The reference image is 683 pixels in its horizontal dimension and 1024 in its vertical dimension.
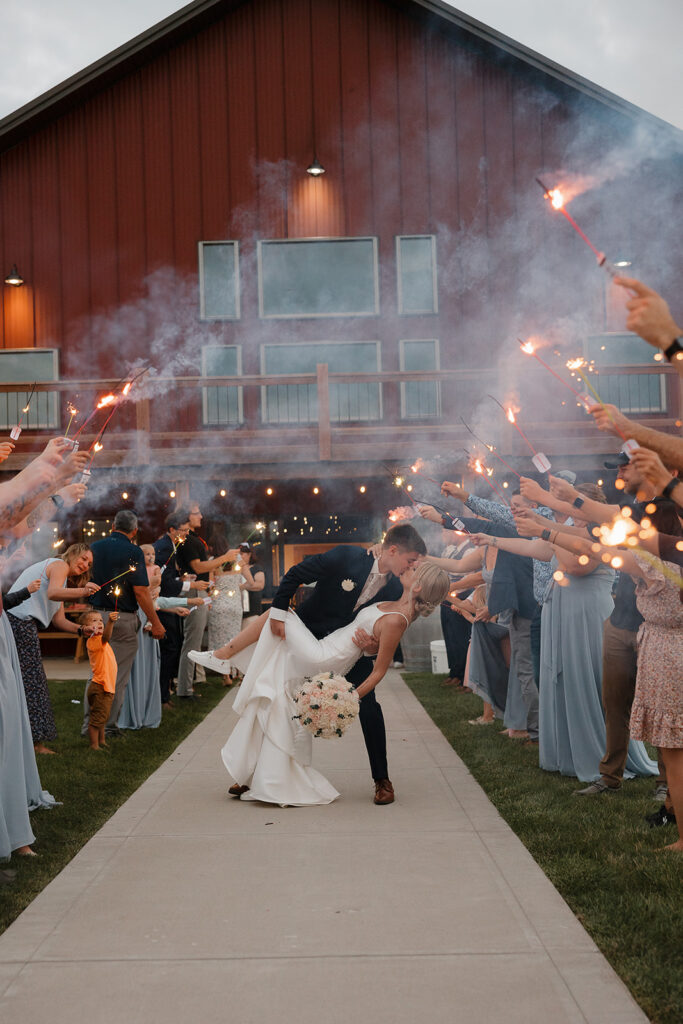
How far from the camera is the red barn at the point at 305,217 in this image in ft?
59.4

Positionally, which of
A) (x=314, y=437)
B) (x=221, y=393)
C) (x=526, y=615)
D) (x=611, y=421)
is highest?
(x=221, y=393)

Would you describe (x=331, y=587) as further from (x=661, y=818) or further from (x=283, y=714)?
(x=661, y=818)

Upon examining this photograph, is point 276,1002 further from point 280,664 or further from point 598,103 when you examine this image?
point 598,103

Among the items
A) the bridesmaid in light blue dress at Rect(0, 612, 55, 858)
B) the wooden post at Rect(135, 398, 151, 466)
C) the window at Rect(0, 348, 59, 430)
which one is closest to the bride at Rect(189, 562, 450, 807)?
the bridesmaid in light blue dress at Rect(0, 612, 55, 858)

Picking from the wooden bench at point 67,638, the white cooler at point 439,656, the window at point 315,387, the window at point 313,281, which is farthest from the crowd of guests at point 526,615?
the window at point 313,281

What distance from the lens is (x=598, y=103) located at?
1806cm

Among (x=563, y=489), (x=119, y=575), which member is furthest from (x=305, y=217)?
(x=563, y=489)

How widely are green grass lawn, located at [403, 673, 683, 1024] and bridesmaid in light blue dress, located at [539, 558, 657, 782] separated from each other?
197 millimetres

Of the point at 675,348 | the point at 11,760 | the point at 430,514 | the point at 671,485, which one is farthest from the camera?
the point at 430,514

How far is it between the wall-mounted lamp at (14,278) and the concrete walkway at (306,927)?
47.6ft

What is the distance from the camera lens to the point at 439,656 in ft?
45.2

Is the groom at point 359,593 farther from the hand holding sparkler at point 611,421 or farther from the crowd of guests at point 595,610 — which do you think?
the hand holding sparkler at point 611,421

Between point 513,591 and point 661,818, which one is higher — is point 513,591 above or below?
above

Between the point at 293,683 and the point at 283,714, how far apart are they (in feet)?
0.68
